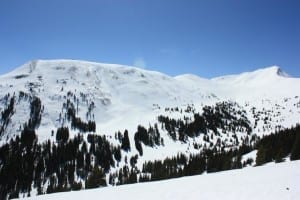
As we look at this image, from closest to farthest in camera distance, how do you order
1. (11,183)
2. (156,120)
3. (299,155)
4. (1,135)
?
(299,155)
(11,183)
(1,135)
(156,120)

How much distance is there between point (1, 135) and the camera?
134 m

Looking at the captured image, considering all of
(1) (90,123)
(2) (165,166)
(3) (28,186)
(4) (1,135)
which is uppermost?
(1) (90,123)

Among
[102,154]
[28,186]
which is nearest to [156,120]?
[102,154]

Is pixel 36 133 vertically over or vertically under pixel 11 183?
over

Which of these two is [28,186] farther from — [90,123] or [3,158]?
[90,123]

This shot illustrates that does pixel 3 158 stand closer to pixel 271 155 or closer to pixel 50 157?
pixel 50 157

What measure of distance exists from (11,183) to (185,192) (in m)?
117

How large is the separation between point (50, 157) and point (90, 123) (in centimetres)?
4860

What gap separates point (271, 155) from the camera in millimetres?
68625

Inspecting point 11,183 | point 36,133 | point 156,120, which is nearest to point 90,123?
point 36,133

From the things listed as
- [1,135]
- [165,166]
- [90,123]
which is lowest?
[165,166]

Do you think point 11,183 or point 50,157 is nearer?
point 11,183

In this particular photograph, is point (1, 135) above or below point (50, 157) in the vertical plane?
above

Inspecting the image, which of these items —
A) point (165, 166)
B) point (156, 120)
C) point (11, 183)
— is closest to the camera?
point (11, 183)
